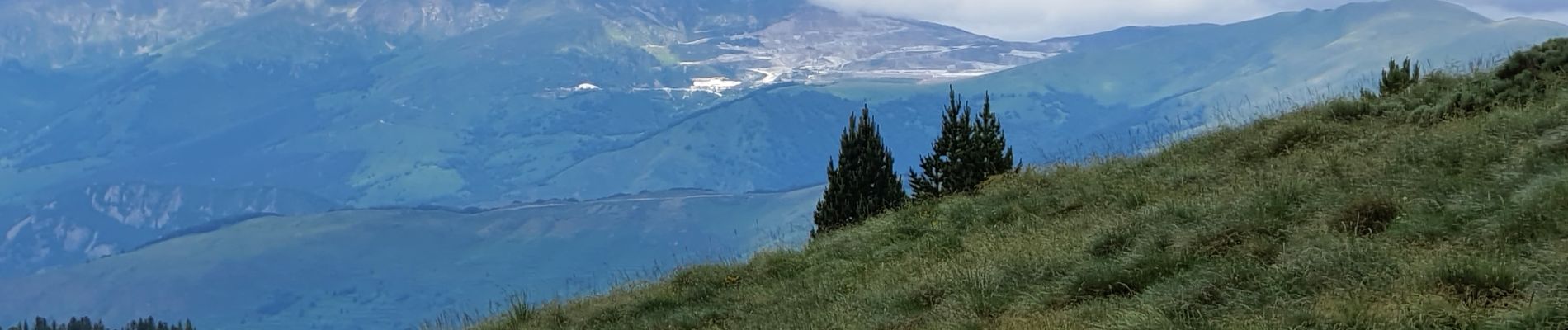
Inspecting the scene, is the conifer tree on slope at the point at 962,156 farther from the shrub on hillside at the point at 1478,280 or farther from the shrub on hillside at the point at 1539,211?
the shrub on hillside at the point at 1478,280

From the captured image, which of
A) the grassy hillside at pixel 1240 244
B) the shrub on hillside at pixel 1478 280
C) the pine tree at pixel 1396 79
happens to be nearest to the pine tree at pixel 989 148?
the grassy hillside at pixel 1240 244

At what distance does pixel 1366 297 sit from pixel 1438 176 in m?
3.04

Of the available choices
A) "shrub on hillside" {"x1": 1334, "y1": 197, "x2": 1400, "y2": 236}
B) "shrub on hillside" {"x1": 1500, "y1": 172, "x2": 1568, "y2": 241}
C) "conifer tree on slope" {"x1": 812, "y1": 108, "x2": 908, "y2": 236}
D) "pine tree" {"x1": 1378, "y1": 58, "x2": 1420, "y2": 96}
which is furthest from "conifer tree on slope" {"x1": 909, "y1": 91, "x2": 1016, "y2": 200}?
"shrub on hillside" {"x1": 1500, "y1": 172, "x2": 1568, "y2": 241}

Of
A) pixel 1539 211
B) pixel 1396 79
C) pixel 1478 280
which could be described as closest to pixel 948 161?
pixel 1396 79

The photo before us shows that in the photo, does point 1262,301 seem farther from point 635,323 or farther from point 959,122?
point 959,122

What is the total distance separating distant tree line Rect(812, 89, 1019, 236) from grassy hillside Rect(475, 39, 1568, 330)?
305 centimetres

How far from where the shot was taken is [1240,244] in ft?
26.1

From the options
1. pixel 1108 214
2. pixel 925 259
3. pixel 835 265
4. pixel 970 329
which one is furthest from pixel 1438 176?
pixel 835 265

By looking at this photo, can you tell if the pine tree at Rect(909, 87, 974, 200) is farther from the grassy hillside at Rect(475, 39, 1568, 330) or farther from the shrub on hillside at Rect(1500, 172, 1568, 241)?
the shrub on hillside at Rect(1500, 172, 1568, 241)

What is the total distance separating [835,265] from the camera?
40.6 ft

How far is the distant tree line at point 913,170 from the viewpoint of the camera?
17.9m

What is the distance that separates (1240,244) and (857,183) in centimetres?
1198

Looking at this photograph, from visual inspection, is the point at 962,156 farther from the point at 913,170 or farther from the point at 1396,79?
the point at 1396,79

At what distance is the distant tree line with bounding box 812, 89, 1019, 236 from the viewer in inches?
704
